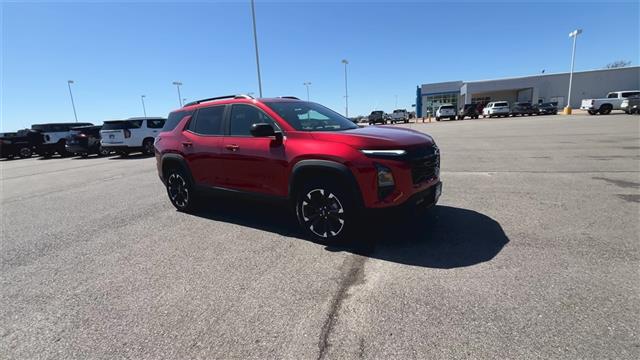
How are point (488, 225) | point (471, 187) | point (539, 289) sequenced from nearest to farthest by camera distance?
point (539, 289)
point (488, 225)
point (471, 187)

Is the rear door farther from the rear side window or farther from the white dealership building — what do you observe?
the white dealership building

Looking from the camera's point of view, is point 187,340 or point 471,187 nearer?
point 187,340

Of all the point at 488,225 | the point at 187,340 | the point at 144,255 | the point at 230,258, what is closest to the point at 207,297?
the point at 187,340

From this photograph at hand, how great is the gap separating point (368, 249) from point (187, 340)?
213 centimetres

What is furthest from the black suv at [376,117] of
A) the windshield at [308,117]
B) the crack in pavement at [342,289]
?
the crack in pavement at [342,289]

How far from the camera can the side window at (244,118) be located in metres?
4.51

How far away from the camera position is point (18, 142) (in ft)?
69.6

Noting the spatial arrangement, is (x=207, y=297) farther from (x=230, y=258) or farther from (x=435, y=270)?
(x=435, y=270)

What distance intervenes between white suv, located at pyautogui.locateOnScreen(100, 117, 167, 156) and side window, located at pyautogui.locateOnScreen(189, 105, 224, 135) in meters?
12.0

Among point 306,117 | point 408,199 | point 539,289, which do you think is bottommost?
point 539,289

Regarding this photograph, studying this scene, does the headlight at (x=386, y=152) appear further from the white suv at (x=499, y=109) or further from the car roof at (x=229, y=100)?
the white suv at (x=499, y=109)

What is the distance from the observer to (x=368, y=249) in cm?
379

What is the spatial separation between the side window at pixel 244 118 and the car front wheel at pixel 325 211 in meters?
1.24

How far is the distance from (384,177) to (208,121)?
3.11m
